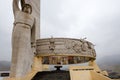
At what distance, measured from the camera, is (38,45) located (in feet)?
68.0

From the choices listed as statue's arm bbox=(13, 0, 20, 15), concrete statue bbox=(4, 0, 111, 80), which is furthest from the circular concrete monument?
statue's arm bbox=(13, 0, 20, 15)

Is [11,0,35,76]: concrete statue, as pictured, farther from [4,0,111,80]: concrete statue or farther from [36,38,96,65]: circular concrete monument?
[36,38,96,65]: circular concrete monument

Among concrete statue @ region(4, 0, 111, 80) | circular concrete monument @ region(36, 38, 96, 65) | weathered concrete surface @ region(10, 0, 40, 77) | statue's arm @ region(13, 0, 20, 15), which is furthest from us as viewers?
circular concrete monument @ region(36, 38, 96, 65)

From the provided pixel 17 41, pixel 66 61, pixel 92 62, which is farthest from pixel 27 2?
pixel 92 62

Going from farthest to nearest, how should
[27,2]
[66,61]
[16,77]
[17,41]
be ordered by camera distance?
[66,61] < [27,2] < [17,41] < [16,77]

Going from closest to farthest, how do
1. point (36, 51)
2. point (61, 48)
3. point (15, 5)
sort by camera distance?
point (15, 5), point (61, 48), point (36, 51)

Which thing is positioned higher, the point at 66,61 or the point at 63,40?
the point at 63,40

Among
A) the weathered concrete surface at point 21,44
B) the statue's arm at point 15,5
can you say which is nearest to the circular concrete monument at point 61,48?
the weathered concrete surface at point 21,44

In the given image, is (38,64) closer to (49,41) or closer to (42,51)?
(42,51)

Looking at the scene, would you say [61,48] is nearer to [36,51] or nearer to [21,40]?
[36,51]

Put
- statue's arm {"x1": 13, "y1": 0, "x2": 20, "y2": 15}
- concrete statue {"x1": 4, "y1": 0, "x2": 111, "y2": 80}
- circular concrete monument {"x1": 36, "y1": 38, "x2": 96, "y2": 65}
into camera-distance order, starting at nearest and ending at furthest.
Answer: concrete statue {"x1": 4, "y1": 0, "x2": 111, "y2": 80} → statue's arm {"x1": 13, "y1": 0, "x2": 20, "y2": 15} → circular concrete monument {"x1": 36, "y1": 38, "x2": 96, "y2": 65}

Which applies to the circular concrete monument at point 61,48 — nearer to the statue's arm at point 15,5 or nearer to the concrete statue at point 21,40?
the concrete statue at point 21,40

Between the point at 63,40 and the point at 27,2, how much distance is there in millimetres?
5904

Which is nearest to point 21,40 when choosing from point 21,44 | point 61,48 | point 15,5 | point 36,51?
point 21,44
